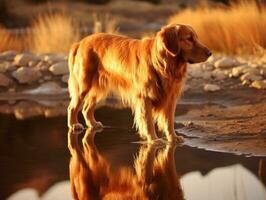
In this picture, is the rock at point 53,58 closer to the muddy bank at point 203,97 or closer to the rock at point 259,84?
the muddy bank at point 203,97

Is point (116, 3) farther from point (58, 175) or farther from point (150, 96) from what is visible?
point (58, 175)

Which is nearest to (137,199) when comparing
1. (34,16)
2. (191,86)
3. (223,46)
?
(191,86)

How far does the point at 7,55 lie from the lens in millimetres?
11664

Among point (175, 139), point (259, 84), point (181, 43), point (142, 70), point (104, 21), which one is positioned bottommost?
point (104, 21)

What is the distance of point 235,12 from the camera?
478 inches

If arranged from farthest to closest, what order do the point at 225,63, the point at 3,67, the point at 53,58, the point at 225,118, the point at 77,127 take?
1. the point at 53,58
2. the point at 3,67
3. the point at 225,63
4. the point at 225,118
5. the point at 77,127

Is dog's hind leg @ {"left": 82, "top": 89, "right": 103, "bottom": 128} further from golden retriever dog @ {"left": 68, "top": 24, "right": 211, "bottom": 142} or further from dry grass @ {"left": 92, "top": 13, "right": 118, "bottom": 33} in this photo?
dry grass @ {"left": 92, "top": 13, "right": 118, "bottom": 33}

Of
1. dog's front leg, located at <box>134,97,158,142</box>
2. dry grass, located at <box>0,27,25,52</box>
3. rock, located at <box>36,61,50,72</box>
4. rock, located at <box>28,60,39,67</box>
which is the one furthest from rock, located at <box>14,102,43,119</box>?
dry grass, located at <box>0,27,25,52</box>

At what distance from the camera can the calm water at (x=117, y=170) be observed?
5.01 metres

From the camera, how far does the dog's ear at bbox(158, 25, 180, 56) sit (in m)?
6.31

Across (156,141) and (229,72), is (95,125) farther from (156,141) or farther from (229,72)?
(229,72)

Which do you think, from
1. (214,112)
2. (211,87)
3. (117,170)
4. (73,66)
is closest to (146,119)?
(117,170)

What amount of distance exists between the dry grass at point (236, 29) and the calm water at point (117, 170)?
15.5 feet

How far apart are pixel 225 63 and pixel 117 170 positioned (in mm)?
5159
